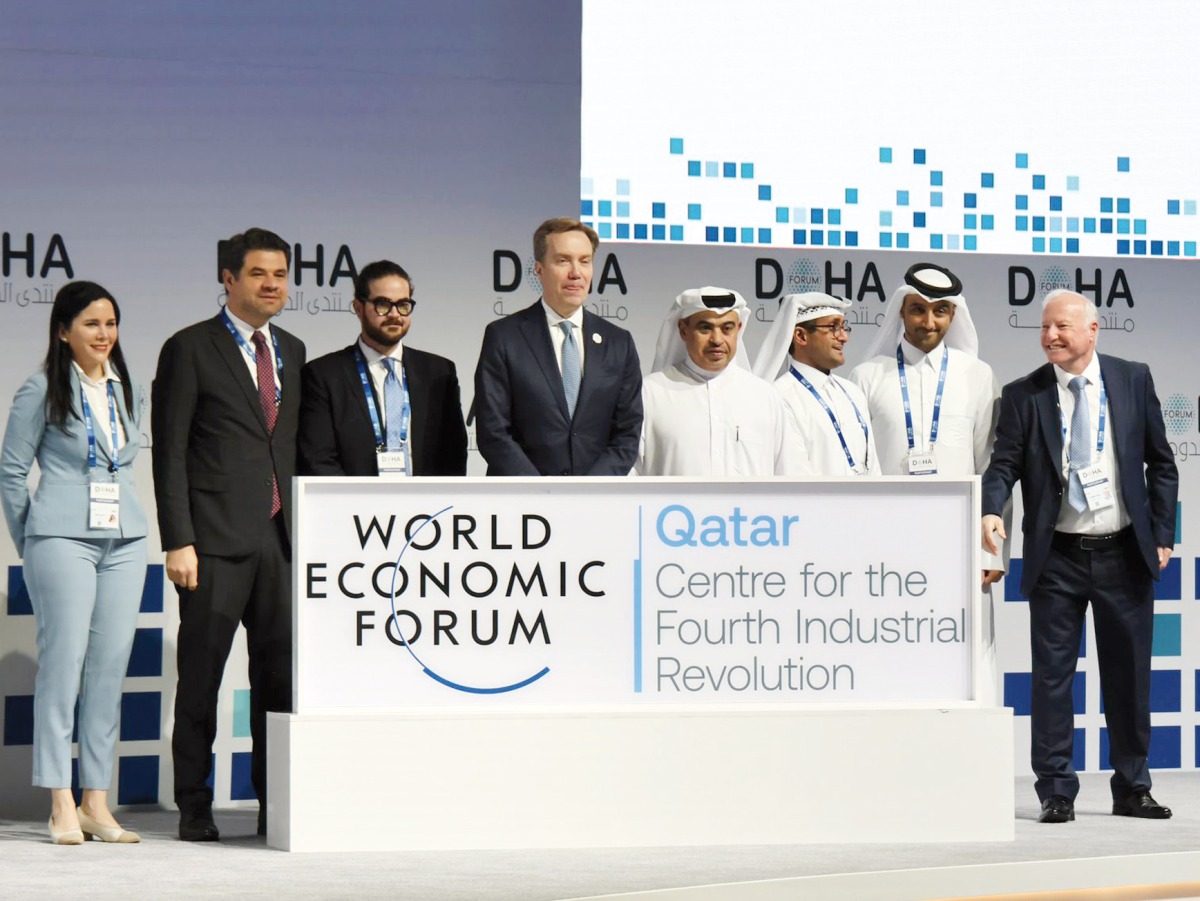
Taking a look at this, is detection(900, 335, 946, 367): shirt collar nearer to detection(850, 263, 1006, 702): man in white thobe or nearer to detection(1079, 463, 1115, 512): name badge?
detection(850, 263, 1006, 702): man in white thobe

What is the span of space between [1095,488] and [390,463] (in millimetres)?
1940

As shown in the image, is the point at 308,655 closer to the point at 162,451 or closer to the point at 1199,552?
the point at 162,451

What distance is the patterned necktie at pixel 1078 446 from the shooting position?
16.9 ft

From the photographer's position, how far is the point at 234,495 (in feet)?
15.4

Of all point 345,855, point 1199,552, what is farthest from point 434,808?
point 1199,552

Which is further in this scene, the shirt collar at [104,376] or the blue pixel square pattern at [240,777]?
the blue pixel square pattern at [240,777]

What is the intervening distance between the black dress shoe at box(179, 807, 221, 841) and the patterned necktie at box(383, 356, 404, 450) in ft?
3.44

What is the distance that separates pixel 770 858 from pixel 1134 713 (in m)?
1.48

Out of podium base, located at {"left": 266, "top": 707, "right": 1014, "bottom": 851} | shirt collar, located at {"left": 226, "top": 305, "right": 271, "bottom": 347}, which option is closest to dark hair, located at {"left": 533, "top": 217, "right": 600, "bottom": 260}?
shirt collar, located at {"left": 226, "top": 305, "right": 271, "bottom": 347}

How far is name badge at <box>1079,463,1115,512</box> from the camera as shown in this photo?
5125 millimetres

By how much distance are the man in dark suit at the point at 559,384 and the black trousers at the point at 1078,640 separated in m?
1.28

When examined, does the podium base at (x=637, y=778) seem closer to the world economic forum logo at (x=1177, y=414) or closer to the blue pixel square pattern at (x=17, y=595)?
the blue pixel square pattern at (x=17, y=595)

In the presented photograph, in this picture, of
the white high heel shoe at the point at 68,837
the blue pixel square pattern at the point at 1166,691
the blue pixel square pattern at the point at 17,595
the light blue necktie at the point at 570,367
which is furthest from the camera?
the blue pixel square pattern at the point at 1166,691

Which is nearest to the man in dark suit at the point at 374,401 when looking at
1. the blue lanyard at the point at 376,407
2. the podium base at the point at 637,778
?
the blue lanyard at the point at 376,407
